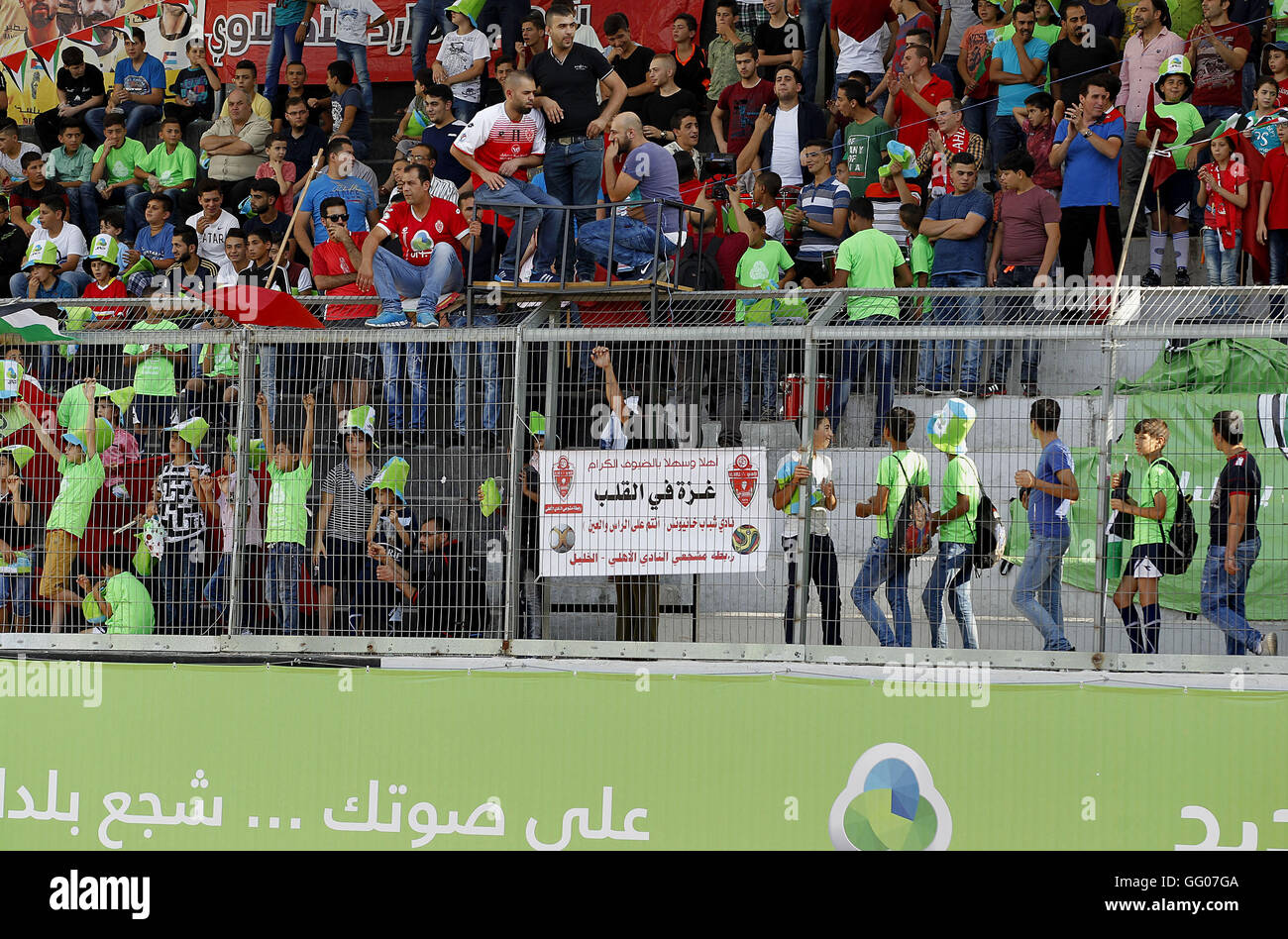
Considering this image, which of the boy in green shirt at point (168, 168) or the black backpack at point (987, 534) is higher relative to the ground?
the boy in green shirt at point (168, 168)

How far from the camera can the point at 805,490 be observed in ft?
25.7

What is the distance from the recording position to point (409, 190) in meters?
10.7

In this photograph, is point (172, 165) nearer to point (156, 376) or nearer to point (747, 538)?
point (156, 376)

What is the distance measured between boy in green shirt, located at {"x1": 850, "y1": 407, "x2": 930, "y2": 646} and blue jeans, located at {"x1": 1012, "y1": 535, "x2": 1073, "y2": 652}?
1.97ft

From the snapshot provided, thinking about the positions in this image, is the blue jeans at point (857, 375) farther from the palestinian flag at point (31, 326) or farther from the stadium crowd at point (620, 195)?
the palestinian flag at point (31, 326)

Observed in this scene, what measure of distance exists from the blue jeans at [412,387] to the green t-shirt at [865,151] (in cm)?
546

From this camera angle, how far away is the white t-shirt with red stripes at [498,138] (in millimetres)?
11289

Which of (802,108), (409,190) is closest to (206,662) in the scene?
(409,190)

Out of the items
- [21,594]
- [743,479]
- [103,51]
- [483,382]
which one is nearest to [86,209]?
[103,51]

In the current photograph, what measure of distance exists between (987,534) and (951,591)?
1.25 feet

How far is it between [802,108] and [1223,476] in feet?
21.9

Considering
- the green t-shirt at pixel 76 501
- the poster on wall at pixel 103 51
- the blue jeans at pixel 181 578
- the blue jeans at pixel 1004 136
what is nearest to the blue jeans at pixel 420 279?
the blue jeans at pixel 181 578

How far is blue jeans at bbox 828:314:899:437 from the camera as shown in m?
7.93

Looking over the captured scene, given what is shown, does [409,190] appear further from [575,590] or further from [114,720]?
[114,720]
